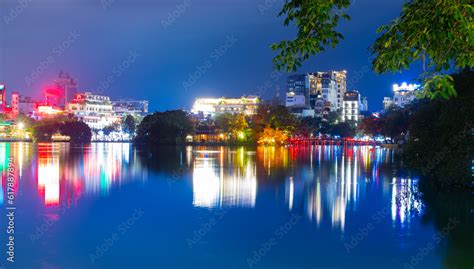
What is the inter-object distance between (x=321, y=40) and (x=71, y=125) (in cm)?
10327

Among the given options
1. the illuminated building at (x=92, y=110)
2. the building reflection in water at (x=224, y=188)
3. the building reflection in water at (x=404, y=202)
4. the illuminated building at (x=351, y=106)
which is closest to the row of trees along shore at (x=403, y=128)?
the building reflection in water at (x=404, y=202)

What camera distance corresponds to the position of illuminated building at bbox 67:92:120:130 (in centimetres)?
15262

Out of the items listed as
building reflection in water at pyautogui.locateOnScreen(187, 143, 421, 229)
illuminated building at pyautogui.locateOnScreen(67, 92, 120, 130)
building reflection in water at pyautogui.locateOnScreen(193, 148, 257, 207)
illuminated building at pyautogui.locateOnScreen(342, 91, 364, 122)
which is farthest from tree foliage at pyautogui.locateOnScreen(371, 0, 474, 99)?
illuminated building at pyautogui.locateOnScreen(342, 91, 364, 122)

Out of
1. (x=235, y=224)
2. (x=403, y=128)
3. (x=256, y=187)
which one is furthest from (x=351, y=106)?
(x=235, y=224)

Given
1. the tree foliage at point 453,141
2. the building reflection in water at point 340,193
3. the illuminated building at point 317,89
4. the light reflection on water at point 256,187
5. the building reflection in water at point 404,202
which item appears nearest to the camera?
the building reflection in water at point 404,202

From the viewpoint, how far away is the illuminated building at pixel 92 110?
501ft

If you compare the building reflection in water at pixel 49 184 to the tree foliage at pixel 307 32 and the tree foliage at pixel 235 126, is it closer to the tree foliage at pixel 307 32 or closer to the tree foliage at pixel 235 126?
the tree foliage at pixel 307 32

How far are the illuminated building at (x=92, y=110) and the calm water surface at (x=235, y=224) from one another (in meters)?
131

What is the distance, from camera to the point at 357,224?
50.3ft

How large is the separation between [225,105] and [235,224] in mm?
149509

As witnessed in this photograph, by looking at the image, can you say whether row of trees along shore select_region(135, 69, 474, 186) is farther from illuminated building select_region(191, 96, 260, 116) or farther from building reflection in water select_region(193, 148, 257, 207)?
illuminated building select_region(191, 96, 260, 116)

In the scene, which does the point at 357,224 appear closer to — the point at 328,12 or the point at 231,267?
the point at 231,267

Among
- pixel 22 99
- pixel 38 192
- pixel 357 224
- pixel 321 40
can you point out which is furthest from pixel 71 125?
pixel 321 40

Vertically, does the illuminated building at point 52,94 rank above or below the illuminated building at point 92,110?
above
